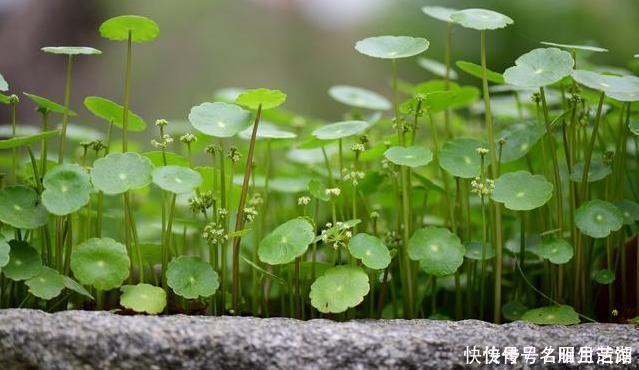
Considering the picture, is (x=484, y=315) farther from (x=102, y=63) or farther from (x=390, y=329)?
(x=102, y=63)

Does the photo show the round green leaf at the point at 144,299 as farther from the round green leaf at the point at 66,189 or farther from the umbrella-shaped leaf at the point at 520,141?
the umbrella-shaped leaf at the point at 520,141

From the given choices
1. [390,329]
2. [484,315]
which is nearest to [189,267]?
[390,329]

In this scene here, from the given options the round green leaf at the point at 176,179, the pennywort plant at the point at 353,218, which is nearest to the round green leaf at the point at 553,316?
the pennywort plant at the point at 353,218

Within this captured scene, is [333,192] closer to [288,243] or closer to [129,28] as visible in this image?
[288,243]

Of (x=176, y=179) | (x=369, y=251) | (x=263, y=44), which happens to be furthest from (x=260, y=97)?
(x=263, y=44)

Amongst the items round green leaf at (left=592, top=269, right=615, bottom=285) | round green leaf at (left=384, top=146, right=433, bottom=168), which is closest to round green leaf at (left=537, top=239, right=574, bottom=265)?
round green leaf at (left=592, top=269, right=615, bottom=285)

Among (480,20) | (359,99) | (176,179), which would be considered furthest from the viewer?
(359,99)

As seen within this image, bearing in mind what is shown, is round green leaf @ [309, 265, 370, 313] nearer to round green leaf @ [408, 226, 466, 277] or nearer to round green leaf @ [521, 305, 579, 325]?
round green leaf @ [408, 226, 466, 277]
